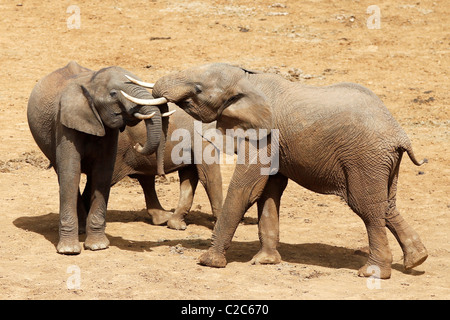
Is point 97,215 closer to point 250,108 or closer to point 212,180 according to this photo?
point 212,180

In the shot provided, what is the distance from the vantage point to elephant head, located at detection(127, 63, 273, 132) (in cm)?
836

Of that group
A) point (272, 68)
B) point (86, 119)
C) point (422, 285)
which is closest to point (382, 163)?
point (422, 285)

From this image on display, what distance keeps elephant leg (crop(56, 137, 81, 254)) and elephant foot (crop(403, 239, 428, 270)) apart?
3.46 meters

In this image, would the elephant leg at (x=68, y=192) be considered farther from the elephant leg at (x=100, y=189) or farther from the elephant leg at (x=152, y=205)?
the elephant leg at (x=152, y=205)

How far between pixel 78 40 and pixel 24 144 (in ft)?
20.9

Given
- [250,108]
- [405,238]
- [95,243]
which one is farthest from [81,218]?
[405,238]

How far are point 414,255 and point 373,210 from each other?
2.26 feet

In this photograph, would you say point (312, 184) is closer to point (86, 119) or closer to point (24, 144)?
point (86, 119)

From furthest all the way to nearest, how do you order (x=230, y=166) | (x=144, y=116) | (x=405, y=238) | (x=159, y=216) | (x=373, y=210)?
(x=230, y=166) < (x=159, y=216) < (x=405, y=238) < (x=144, y=116) < (x=373, y=210)

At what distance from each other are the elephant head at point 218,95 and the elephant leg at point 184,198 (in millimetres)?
2598


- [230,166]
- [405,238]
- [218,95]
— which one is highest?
[218,95]

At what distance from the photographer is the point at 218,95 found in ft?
27.5

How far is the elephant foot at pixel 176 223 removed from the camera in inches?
425

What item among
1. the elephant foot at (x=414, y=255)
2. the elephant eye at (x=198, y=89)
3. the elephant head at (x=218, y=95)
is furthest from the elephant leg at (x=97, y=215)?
the elephant foot at (x=414, y=255)
